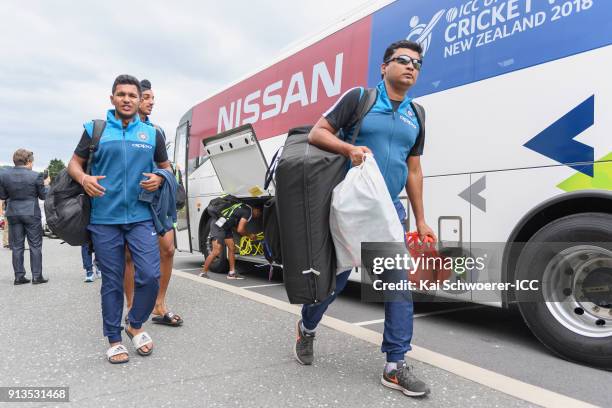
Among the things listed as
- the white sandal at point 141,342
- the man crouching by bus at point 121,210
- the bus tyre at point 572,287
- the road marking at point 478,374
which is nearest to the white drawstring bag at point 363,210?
the road marking at point 478,374

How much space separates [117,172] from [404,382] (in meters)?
2.18

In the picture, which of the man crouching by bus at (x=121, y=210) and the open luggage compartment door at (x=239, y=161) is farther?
the open luggage compartment door at (x=239, y=161)

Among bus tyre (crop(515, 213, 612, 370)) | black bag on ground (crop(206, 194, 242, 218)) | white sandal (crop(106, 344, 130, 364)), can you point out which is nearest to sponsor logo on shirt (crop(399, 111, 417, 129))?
bus tyre (crop(515, 213, 612, 370))

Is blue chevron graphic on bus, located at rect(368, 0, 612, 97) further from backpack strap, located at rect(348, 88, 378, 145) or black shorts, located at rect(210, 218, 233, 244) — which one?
black shorts, located at rect(210, 218, 233, 244)

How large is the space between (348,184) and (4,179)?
231 inches

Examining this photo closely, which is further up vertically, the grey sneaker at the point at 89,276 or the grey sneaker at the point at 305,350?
the grey sneaker at the point at 305,350

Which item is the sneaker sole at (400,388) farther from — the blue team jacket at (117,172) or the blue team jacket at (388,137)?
the blue team jacket at (117,172)

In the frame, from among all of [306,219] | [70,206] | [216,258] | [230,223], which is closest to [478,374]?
[306,219]

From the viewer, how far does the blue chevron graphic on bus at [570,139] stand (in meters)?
2.93

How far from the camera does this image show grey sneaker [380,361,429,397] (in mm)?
2369

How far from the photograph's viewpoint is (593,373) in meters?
2.78

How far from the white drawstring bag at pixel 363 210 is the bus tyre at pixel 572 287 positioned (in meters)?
1.34

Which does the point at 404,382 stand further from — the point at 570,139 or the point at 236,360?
the point at 570,139

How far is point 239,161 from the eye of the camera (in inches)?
249
